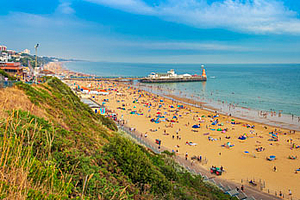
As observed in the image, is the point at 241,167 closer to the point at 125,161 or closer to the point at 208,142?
the point at 208,142

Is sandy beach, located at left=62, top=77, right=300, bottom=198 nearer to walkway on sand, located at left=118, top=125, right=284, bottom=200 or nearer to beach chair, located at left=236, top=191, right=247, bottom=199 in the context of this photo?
walkway on sand, located at left=118, top=125, right=284, bottom=200

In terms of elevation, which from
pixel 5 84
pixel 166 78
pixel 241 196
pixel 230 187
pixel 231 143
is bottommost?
pixel 230 187

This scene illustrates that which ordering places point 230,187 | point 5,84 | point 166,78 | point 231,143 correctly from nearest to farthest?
point 5,84, point 230,187, point 231,143, point 166,78

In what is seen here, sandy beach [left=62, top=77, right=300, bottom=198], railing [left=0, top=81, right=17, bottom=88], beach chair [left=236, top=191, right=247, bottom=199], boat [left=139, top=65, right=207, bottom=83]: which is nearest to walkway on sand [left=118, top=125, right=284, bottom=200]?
beach chair [left=236, top=191, right=247, bottom=199]

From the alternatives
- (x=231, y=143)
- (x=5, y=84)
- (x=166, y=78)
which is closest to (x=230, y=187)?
(x=231, y=143)

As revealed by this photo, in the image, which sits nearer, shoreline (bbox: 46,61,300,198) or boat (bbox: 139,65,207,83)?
shoreline (bbox: 46,61,300,198)

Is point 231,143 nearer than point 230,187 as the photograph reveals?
No

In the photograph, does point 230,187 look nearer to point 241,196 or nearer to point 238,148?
point 241,196

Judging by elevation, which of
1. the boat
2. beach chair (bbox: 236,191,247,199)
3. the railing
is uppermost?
the boat

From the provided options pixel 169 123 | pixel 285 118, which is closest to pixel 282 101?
pixel 285 118
